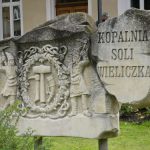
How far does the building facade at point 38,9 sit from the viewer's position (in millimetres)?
18609

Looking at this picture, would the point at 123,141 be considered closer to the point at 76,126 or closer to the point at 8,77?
the point at 8,77

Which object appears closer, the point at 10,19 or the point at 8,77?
the point at 8,77

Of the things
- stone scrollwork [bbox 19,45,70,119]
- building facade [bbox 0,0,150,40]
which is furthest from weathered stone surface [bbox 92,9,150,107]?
building facade [bbox 0,0,150,40]

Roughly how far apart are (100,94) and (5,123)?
0.96 m

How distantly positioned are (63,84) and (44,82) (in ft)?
0.92

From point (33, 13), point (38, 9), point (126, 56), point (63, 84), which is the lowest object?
point (63, 84)

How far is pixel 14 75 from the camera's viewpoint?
7.48 meters

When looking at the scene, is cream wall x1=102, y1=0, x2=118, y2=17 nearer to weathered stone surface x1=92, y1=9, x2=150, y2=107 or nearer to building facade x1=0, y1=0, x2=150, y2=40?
building facade x1=0, y1=0, x2=150, y2=40

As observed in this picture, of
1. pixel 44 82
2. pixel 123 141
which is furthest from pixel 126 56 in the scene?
pixel 123 141

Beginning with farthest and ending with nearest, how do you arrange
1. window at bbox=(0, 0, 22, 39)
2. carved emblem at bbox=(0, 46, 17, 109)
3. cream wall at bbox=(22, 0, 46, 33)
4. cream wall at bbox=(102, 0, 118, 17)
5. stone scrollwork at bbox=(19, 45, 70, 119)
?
1. window at bbox=(0, 0, 22, 39)
2. cream wall at bbox=(22, 0, 46, 33)
3. cream wall at bbox=(102, 0, 118, 17)
4. carved emblem at bbox=(0, 46, 17, 109)
5. stone scrollwork at bbox=(19, 45, 70, 119)

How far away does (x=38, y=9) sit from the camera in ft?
66.0

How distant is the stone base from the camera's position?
6793 millimetres

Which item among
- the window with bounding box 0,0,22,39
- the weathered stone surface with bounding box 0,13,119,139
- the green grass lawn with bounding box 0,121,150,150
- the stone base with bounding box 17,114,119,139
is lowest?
the green grass lawn with bounding box 0,121,150,150

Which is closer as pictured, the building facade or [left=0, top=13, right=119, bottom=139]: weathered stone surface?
[left=0, top=13, right=119, bottom=139]: weathered stone surface
